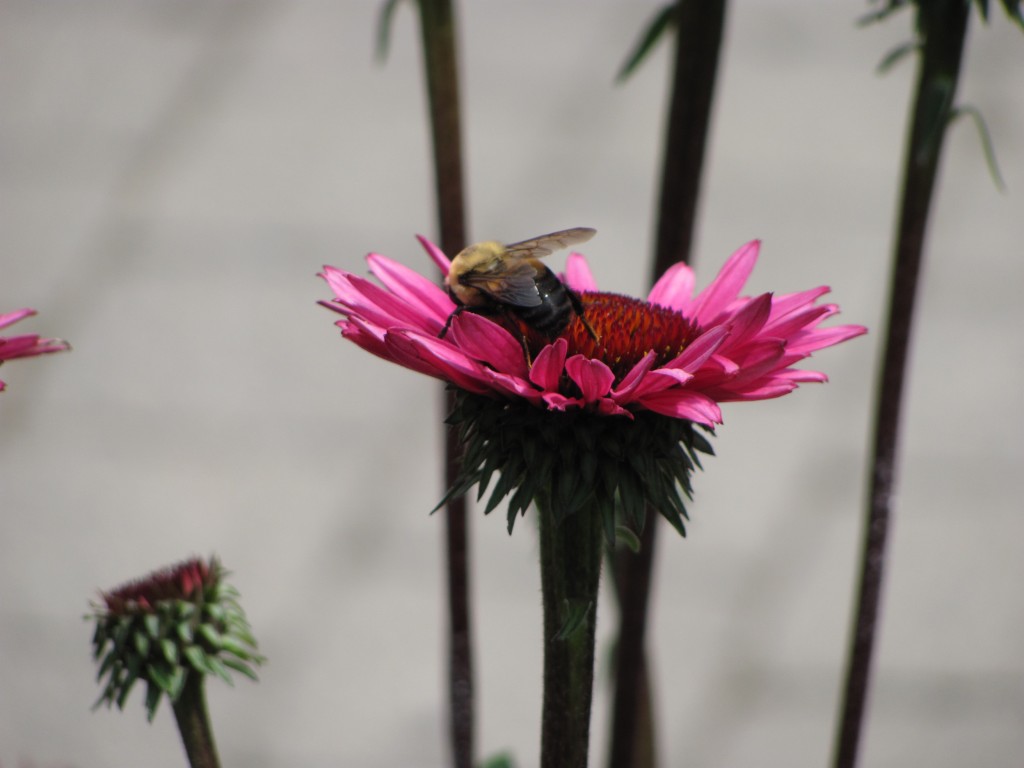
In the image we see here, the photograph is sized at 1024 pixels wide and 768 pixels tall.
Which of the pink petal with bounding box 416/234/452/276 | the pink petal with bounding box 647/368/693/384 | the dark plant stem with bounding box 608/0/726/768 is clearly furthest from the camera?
the dark plant stem with bounding box 608/0/726/768

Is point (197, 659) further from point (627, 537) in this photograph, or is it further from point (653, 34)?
point (653, 34)

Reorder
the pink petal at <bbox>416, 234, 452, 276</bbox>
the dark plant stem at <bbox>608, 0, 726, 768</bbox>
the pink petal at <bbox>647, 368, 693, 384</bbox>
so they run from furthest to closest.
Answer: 1. the dark plant stem at <bbox>608, 0, 726, 768</bbox>
2. the pink petal at <bbox>416, 234, 452, 276</bbox>
3. the pink petal at <bbox>647, 368, 693, 384</bbox>

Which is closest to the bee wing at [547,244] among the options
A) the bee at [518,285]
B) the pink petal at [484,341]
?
the bee at [518,285]

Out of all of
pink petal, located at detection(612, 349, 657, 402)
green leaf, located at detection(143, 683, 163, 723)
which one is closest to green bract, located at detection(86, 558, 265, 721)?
green leaf, located at detection(143, 683, 163, 723)

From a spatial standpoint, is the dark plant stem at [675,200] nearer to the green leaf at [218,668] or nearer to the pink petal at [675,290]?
the pink petal at [675,290]

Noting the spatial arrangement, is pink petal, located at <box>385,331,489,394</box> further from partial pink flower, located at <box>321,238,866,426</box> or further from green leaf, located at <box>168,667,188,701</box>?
green leaf, located at <box>168,667,188,701</box>

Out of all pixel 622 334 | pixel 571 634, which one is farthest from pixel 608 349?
pixel 571 634
